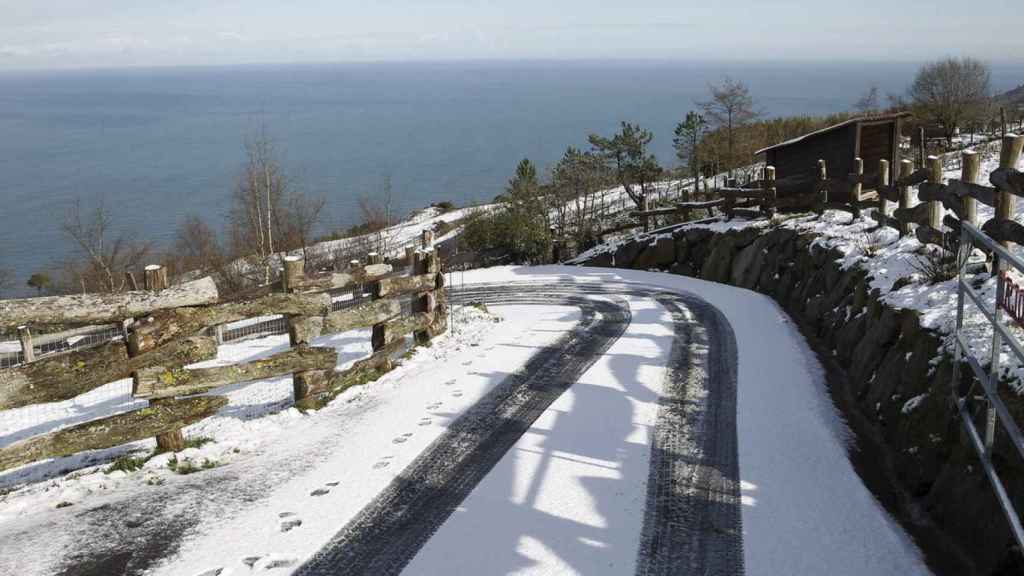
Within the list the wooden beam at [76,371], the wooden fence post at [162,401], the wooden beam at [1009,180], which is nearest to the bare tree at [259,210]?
the wooden fence post at [162,401]

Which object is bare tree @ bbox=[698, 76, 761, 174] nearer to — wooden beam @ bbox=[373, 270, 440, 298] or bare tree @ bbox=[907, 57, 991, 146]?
bare tree @ bbox=[907, 57, 991, 146]

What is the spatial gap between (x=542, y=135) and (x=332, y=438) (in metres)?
140

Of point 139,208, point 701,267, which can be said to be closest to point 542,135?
point 139,208

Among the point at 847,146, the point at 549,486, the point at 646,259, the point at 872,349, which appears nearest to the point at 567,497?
the point at 549,486

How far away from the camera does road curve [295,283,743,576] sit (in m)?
6.03

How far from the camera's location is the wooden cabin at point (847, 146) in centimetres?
2627

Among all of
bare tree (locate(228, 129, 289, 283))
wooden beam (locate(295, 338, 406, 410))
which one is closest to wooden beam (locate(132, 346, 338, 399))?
wooden beam (locate(295, 338, 406, 410))

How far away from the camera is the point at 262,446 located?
8383mm

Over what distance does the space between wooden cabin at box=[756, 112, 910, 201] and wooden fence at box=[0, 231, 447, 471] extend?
786 inches

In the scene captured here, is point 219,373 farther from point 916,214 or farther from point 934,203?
point 916,214

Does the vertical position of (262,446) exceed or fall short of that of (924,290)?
it falls short

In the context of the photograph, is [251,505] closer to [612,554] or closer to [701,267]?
[612,554]

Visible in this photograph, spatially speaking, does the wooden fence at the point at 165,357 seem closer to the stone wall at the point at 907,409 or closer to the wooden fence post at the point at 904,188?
the stone wall at the point at 907,409

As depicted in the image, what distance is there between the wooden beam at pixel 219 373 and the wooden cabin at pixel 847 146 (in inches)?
798
